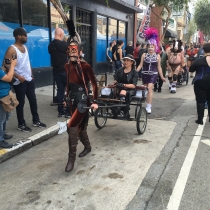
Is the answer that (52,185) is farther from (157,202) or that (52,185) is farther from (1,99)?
(1,99)

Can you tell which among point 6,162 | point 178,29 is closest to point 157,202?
point 6,162

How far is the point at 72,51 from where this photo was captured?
144 inches

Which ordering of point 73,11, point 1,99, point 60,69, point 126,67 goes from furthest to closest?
point 73,11
point 60,69
point 126,67
point 1,99

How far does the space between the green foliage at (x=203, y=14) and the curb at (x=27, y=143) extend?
33079 millimetres

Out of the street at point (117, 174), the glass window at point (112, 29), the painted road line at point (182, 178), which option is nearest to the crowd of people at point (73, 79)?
the street at point (117, 174)

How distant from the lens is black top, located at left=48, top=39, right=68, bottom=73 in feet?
19.2

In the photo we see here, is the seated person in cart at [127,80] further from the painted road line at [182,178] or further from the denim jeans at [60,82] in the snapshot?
the painted road line at [182,178]

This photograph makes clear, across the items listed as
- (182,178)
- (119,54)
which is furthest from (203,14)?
(182,178)

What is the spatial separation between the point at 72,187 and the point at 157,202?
1.08 m

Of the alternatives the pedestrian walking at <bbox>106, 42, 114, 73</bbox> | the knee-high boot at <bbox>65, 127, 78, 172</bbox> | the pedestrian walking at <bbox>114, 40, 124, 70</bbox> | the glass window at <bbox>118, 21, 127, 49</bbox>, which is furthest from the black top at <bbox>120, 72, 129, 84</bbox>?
the glass window at <bbox>118, 21, 127, 49</bbox>

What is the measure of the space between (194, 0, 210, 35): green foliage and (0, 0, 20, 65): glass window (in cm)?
3019

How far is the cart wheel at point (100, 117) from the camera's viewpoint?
5062 mm

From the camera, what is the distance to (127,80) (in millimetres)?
5340

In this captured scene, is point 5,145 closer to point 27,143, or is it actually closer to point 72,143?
point 27,143
